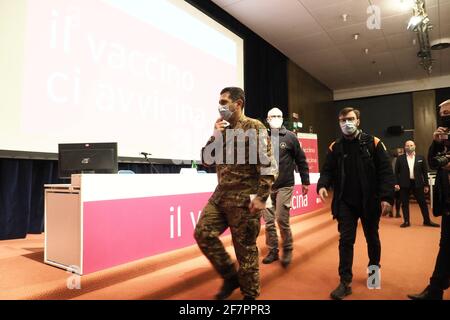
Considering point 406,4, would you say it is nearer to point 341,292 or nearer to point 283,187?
point 283,187

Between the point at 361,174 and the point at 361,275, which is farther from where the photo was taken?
the point at 361,275

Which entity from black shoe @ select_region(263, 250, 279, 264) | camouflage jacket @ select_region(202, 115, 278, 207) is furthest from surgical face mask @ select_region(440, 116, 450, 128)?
black shoe @ select_region(263, 250, 279, 264)

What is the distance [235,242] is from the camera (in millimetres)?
1875

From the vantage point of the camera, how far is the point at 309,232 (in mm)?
4078

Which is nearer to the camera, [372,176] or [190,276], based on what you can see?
[372,176]

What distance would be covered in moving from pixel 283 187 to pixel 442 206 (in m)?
1.27

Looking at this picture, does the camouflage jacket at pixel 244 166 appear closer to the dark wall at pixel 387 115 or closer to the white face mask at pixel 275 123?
the white face mask at pixel 275 123

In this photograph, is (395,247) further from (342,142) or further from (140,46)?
(140,46)

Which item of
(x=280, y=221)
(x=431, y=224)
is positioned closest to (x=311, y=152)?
(x=431, y=224)

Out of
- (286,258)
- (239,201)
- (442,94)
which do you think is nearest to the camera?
(239,201)

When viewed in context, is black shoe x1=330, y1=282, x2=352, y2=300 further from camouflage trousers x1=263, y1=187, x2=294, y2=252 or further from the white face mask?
the white face mask
